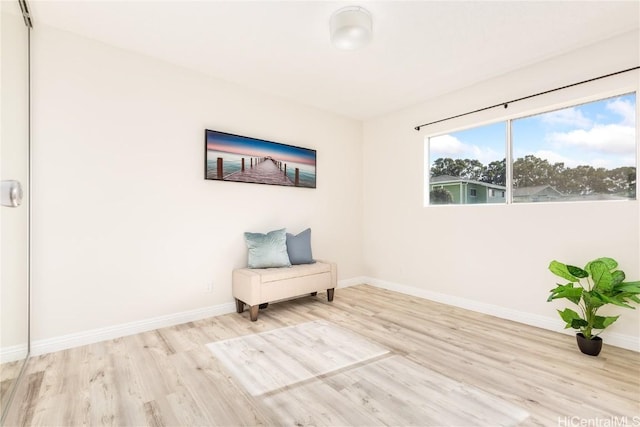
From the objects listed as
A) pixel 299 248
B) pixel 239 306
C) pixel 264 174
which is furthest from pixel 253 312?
pixel 264 174

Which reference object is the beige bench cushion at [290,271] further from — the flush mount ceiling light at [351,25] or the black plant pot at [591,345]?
the black plant pot at [591,345]

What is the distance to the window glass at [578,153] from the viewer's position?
8.36ft

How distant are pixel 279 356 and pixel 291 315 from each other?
96cm

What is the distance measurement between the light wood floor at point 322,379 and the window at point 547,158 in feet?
4.61

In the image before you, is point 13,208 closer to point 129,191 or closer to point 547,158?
point 129,191

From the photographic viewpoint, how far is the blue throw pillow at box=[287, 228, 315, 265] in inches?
142

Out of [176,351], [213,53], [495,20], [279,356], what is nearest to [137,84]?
[213,53]

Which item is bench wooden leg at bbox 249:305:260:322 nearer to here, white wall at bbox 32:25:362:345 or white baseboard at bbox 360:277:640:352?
white wall at bbox 32:25:362:345

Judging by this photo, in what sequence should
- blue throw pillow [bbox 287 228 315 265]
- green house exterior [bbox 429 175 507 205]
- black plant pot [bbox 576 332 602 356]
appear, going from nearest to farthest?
1. black plant pot [bbox 576 332 602 356]
2. green house exterior [bbox 429 175 507 205]
3. blue throw pillow [bbox 287 228 315 265]

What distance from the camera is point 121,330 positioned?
266 centimetres

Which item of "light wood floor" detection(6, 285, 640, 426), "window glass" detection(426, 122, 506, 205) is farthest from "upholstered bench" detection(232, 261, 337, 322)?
"window glass" detection(426, 122, 506, 205)

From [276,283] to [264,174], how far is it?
1357 millimetres

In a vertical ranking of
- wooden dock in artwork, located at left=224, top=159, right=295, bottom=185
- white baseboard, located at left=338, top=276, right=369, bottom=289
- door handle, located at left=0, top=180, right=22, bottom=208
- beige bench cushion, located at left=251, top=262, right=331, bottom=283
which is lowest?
white baseboard, located at left=338, top=276, right=369, bottom=289

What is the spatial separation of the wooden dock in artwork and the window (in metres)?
2.08
